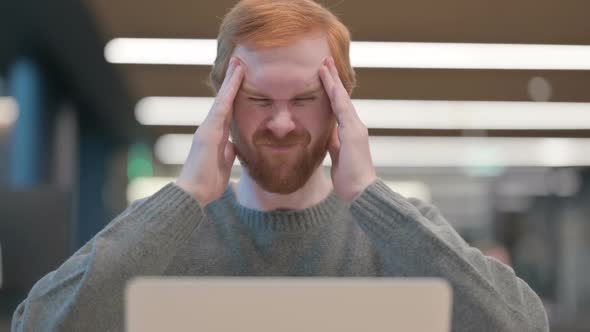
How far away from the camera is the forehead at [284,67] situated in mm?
1192

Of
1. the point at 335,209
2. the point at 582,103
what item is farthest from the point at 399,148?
the point at 335,209

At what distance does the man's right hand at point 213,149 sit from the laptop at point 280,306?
62 cm

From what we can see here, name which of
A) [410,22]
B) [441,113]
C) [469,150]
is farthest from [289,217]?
[469,150]

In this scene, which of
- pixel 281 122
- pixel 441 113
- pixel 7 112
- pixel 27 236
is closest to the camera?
pixel 281 122

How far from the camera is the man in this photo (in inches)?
42.9

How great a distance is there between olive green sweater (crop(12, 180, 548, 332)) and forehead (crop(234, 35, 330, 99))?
0.67 ft

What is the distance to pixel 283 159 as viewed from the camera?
1.23m

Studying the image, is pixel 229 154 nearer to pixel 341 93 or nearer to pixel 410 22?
pixel 341 93

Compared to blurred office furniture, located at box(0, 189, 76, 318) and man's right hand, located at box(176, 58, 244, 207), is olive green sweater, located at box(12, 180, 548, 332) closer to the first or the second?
man's right hand, located at box(176, 58, 244, 207)

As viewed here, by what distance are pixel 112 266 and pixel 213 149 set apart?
0.89 ft

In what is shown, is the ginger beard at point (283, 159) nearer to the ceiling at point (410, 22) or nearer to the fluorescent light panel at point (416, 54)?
the ceiling at point (410, 22)

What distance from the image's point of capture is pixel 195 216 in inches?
46.1

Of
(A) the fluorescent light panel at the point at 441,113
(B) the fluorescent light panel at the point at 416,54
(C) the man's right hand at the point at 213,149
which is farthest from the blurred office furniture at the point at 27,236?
(A) the fluorescent light panel at the point at 441,113

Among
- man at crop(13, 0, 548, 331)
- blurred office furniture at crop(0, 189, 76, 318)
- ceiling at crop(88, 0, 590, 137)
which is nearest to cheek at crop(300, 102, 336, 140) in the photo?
man at crop(13, 0, 548, 331)
